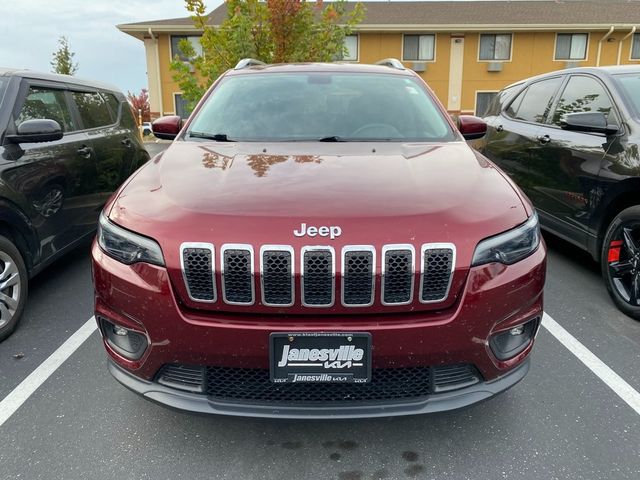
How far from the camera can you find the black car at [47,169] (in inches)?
134

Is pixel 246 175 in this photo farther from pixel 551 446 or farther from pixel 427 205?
pixel 551 446

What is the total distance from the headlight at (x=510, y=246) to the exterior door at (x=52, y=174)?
2.99 m

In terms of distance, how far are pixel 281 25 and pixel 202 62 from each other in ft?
5.73

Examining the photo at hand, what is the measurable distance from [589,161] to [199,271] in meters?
3.45

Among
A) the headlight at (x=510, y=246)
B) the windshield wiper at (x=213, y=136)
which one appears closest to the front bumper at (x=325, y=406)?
the headlight at (x=510, y=246)

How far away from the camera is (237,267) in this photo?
6.20ft

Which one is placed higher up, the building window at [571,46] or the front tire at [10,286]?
the building window at [571,46]

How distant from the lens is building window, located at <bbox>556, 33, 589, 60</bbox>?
25.1 meters

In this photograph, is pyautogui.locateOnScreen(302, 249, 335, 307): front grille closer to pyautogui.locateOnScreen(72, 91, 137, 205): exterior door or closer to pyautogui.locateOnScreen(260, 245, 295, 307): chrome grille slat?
pyautogui.locateOnScreen(260, 245, 295, 307): chrome grille slat

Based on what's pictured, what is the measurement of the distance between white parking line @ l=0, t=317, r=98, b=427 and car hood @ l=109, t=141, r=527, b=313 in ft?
4.11

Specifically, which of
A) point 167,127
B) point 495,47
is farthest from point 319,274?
point 495,47

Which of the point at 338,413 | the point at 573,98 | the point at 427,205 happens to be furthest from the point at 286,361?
the point at 573,98

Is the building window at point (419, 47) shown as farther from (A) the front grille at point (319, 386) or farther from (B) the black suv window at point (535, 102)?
(A) the front grille at point (319, 386)

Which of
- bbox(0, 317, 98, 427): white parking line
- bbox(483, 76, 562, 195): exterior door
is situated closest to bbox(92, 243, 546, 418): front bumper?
bbox(0, 317, 98, 427): white parking line
